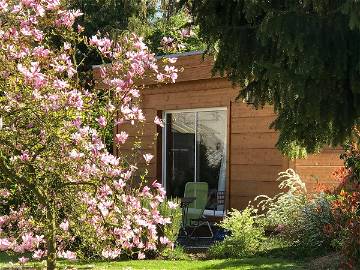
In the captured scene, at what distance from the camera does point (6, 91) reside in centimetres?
460

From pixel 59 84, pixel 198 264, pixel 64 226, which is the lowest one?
pixel 198 264

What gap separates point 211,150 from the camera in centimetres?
1205

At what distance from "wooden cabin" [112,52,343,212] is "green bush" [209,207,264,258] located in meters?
1.57

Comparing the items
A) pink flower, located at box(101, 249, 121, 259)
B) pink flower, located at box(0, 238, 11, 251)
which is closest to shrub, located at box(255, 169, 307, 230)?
pink flower, located at box(101, 249, 121, 259)

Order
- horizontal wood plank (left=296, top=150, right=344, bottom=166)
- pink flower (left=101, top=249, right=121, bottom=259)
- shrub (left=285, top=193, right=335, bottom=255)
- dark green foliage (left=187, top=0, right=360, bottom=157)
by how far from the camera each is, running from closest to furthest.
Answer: dark green foliage (left=187, top=0, right=360, bottom=157)
pink flower (left=101, top=249, right=121, bottom=259)
shrub (left=285, top=193, right=335, bottom=255)
horizontal wood plank (left=296, top=150, right=344, bottom=166)

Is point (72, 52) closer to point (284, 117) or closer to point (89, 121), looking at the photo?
point (89, 121)

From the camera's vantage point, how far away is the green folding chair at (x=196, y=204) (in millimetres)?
11023

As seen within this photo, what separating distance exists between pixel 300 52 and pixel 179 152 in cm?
893

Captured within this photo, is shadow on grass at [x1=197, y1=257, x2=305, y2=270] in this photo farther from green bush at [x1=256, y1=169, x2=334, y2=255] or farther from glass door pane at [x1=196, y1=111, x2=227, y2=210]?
glass door pane at [x1=196, y1=111, x2=227, y2=210]

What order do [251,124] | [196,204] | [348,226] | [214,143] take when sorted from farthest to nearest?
[214,143] → [196,204] → [251,124] → [348,226]

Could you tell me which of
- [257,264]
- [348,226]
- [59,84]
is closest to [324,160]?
[257,264]

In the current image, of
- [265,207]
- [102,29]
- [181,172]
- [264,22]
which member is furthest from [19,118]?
[102,29]

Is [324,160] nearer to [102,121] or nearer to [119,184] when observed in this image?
[119,184]

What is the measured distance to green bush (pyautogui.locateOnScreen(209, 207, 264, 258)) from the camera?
877 centimetres
